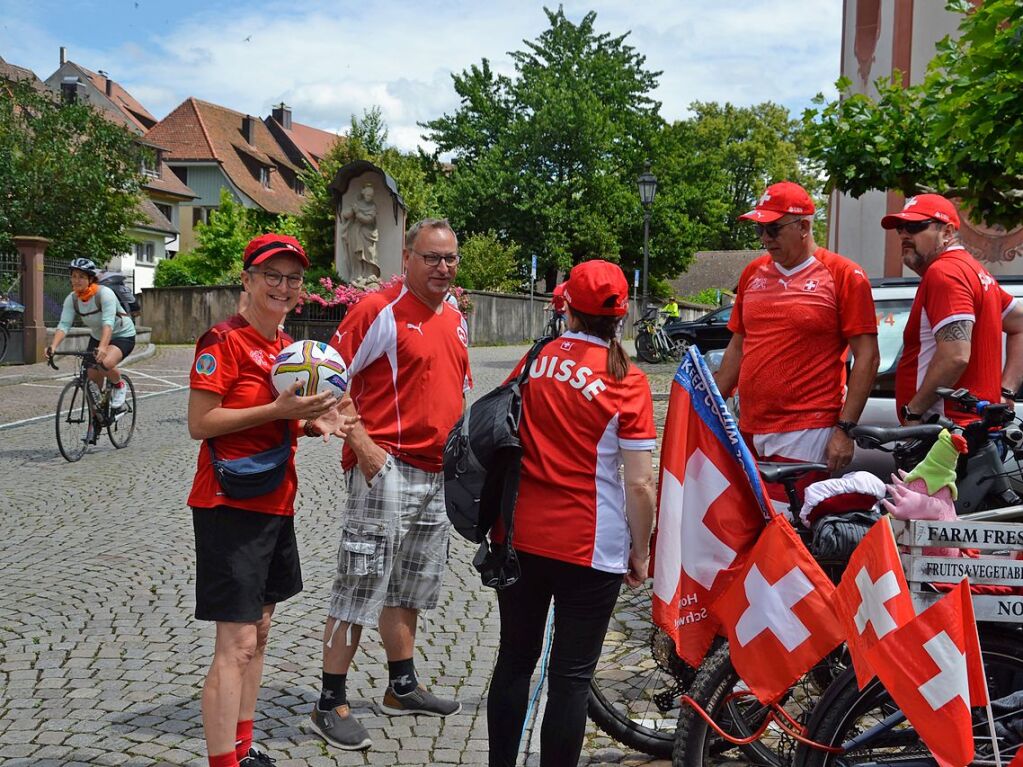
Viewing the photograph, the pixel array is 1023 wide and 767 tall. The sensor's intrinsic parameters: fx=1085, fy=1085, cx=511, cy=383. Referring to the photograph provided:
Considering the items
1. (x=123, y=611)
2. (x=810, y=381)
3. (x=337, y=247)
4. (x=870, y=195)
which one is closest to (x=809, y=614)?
(x=810, y=381)

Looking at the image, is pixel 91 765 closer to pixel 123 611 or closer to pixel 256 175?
pixel 123 611

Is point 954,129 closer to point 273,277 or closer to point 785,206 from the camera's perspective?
point 785,206

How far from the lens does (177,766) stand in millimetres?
3803

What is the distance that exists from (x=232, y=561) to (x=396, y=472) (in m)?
0.92

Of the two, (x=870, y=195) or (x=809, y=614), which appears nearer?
(x=809, y=614)

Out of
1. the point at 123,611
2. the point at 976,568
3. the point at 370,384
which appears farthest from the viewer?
the point at 123,611

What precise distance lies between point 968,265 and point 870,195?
1840 centimetres

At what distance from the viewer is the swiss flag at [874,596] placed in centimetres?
277

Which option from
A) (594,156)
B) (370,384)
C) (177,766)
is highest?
(594,156)

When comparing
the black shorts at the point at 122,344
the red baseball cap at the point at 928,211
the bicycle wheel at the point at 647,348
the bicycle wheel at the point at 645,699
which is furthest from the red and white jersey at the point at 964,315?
the bicycle wheel at the point at 647,348

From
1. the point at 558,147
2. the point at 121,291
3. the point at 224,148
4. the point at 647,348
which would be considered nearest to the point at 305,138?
the point at 224,148

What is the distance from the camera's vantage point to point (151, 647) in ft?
16.7

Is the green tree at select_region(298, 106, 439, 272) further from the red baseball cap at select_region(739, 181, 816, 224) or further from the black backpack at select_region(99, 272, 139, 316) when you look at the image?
the red baseball cap at select_region(739, 181, 816, 224)

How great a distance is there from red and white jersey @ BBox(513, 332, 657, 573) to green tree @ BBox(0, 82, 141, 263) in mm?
26329
